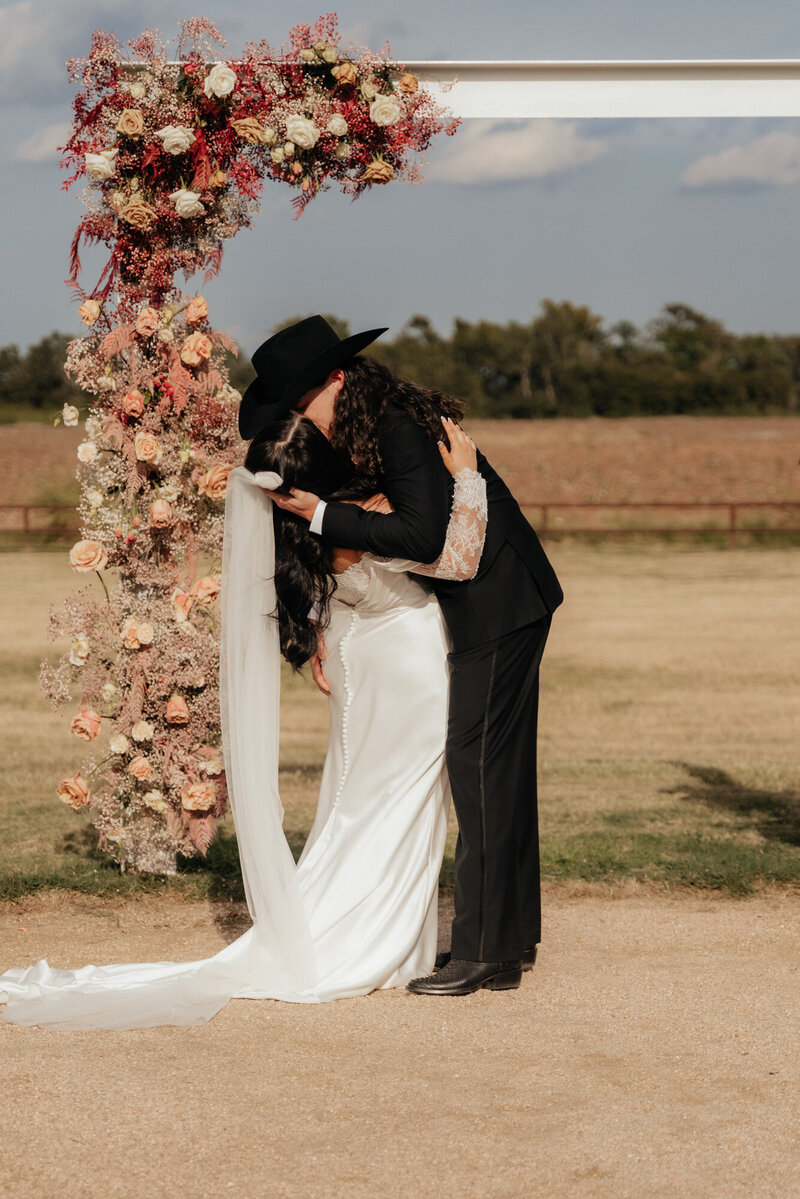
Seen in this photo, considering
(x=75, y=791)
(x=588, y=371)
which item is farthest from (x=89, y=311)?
(x=588, y=371)

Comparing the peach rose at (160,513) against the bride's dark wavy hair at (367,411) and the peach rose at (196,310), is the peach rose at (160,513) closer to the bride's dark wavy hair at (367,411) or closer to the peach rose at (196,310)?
the peach rose at (196,310)

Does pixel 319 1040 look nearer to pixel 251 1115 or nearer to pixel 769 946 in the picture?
pixel 251 1115

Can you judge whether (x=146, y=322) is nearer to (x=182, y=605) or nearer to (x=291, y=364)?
(x=182, y=605)

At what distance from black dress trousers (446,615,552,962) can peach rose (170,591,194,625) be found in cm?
153

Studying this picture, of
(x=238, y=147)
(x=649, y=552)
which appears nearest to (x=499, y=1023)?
(x=238, y=147)

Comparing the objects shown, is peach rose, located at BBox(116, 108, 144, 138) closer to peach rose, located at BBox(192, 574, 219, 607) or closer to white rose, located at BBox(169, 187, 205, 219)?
white rose, located at BBox(169, 187, 205, 219)

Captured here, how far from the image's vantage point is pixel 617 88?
18.9 feet

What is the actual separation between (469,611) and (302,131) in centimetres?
209

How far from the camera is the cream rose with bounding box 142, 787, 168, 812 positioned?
562cm

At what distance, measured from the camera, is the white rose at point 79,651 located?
5.58 meters

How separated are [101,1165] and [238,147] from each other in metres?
3.84

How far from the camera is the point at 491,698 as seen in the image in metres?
4.39

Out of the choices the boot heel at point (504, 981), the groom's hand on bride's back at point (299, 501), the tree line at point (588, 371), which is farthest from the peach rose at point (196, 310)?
the tree line at point (588, 371)

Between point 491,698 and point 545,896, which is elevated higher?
point 491,698
